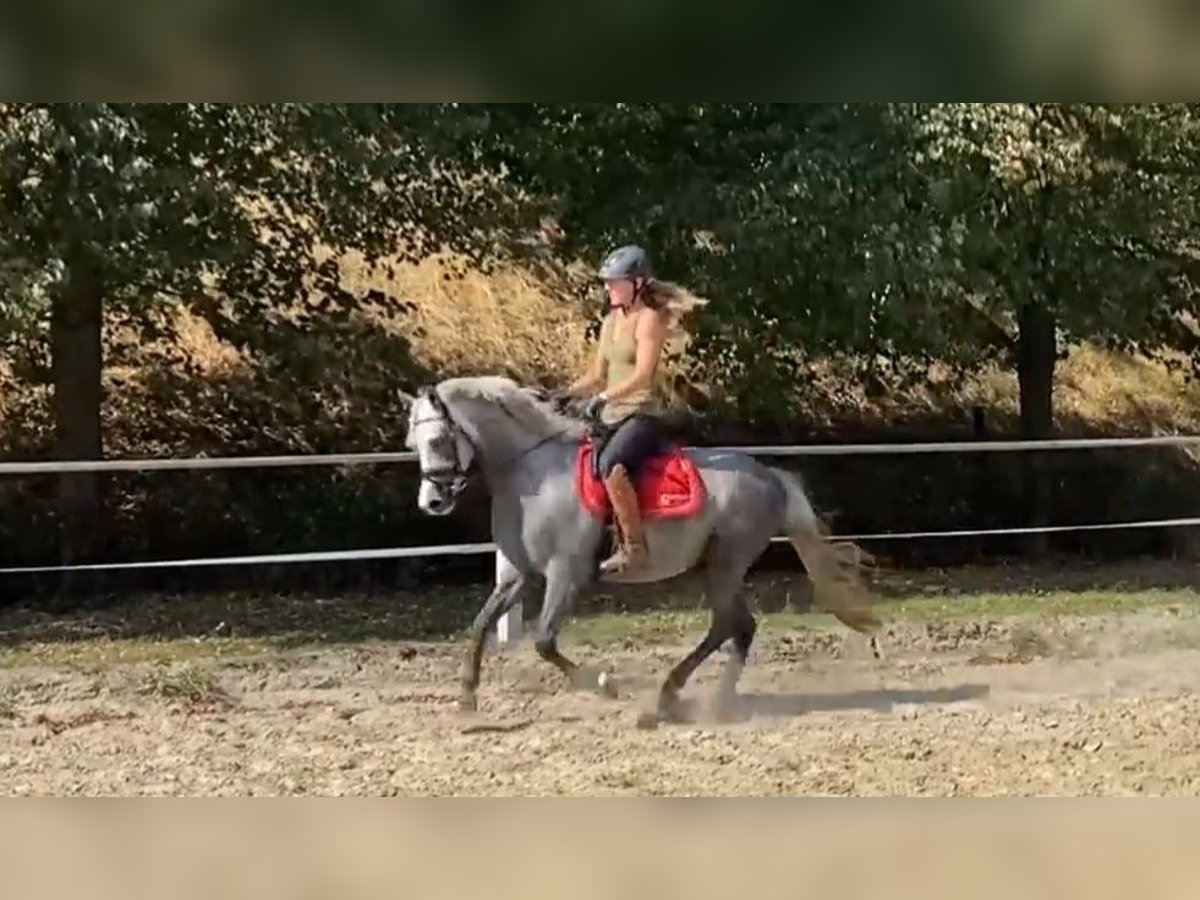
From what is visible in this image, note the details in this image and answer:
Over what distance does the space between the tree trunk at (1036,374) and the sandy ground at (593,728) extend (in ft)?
2.66

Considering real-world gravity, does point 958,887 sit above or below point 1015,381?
below

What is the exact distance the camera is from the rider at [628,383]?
4090 mm

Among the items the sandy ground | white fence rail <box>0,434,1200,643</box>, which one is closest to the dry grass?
white fence rail <box>0,434,1200,643</box>

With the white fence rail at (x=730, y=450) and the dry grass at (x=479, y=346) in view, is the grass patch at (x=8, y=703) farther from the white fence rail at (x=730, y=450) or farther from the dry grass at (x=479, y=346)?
the dry grass at (x=479, y=346)

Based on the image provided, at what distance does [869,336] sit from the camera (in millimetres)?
4984

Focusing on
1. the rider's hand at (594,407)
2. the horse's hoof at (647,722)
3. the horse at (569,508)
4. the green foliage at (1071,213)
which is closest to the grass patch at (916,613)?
the horse at (569,508)

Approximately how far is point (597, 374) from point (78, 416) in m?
1.60

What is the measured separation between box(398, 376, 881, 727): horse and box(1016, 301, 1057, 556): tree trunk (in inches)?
46.7

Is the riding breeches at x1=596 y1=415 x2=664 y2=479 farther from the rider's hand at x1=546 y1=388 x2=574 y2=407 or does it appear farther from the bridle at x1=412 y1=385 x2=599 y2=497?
the bridle at x1=412 y1=385 x2=599 y2=497

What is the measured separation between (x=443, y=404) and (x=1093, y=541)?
2323mm

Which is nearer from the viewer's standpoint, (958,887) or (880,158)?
(958,887)
